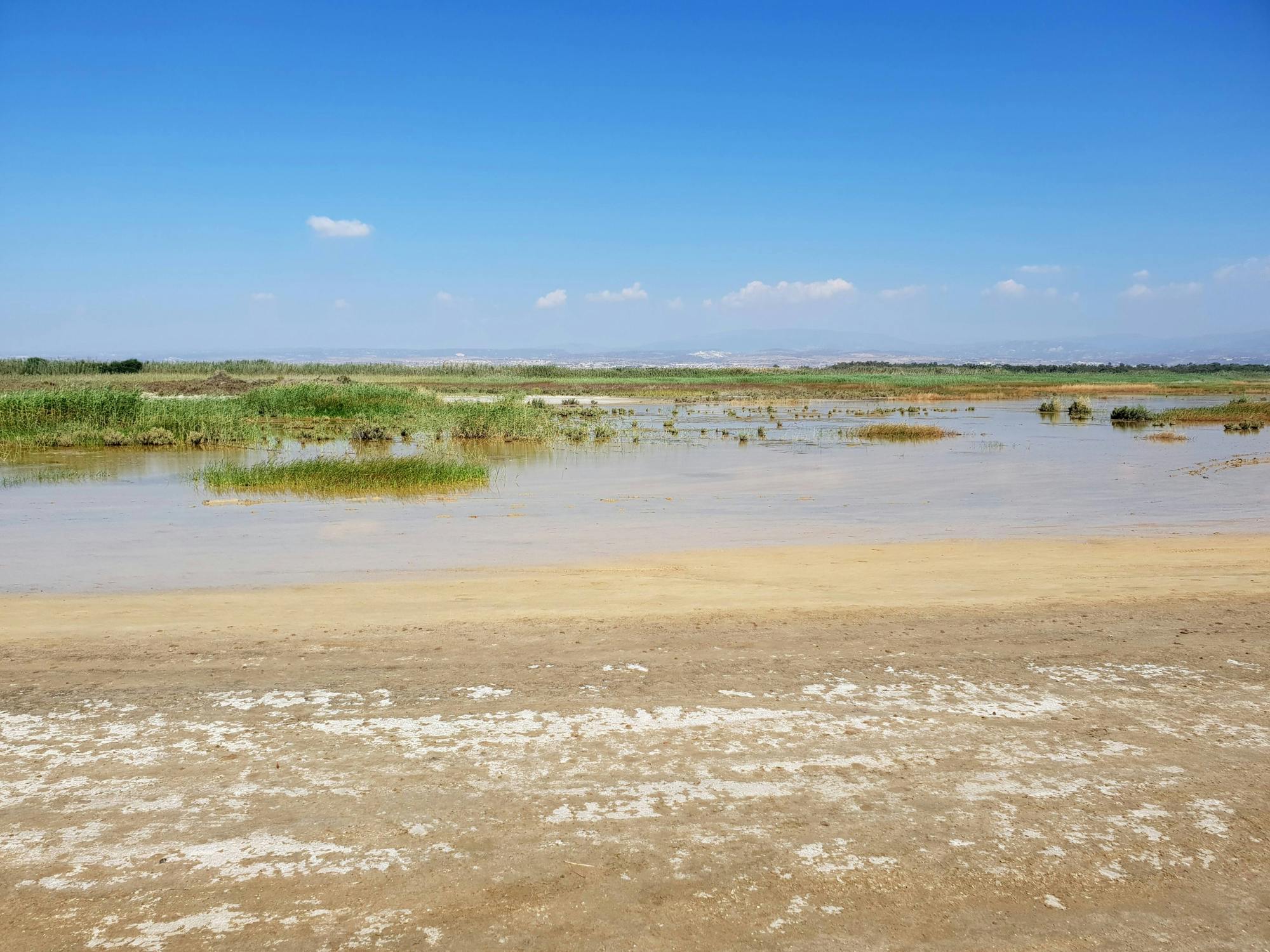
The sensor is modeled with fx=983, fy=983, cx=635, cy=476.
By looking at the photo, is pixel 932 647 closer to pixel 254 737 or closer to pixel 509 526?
pixel 254 737

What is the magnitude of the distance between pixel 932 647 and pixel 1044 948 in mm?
4217

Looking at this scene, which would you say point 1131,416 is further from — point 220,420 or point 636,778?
point 636,778

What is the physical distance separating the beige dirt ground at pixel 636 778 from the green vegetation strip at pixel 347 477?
36.7 ft

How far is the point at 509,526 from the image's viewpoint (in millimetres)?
16406

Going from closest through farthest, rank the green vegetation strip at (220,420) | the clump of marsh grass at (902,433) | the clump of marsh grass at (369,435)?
1. the green vegetation strip at (220,420)
2. the clump of marsh grass at (369,435)
3. the clump of marsh grass at (902,433)

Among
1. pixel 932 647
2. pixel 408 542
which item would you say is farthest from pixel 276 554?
pixel 932 647

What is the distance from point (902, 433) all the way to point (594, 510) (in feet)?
75.9

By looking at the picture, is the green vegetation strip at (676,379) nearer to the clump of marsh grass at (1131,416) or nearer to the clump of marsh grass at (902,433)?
the clump of marsh grass at (1131,416)

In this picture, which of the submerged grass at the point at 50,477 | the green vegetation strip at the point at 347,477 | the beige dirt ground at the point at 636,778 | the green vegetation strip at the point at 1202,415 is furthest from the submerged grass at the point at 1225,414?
the submerged grass at the point at 50,477

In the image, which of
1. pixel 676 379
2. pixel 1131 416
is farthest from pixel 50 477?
pixel 676 379

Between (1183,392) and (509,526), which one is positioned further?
(1183,392)

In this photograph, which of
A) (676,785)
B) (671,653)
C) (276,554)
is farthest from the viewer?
(276,554)

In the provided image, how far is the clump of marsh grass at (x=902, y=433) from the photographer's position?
3788 centimetres

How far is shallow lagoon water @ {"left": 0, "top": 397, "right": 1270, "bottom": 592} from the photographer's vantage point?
524 inches
